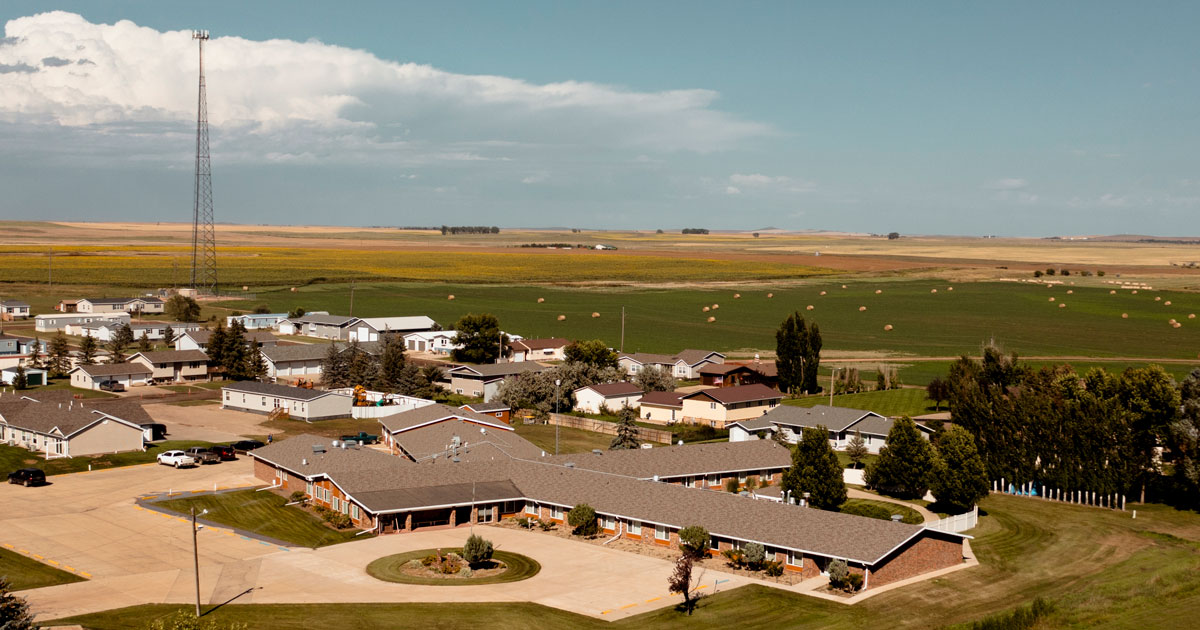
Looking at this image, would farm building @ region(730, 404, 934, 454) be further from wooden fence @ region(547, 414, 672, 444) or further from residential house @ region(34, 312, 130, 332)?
residential house @ region(34, 312, 130, 332)

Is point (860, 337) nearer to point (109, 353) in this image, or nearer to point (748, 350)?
point (748, 350)

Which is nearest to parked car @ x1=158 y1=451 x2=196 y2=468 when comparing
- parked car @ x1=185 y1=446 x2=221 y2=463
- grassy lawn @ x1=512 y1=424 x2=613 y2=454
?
parked car @ x1=185 y1=446 x2=221 y2=463

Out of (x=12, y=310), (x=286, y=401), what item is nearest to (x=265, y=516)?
(x=286, y=401)

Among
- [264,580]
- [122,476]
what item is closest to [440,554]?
[264,580]

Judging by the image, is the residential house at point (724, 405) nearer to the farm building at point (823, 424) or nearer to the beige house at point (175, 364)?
the farm building at point (823, 424)

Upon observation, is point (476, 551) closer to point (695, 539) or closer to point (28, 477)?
point (695, 539)

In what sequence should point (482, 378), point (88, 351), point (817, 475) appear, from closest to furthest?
point (817, 475) → point (482, 378) → point (88, 351)
